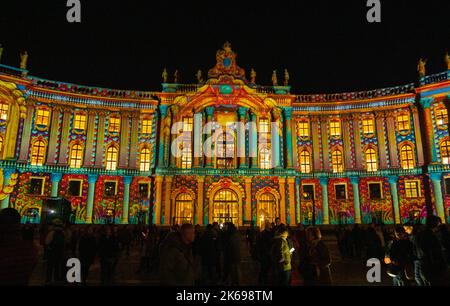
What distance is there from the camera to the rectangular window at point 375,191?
38312 millimetres

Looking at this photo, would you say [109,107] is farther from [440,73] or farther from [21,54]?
[440,73]

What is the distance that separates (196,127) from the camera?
39.1 meters

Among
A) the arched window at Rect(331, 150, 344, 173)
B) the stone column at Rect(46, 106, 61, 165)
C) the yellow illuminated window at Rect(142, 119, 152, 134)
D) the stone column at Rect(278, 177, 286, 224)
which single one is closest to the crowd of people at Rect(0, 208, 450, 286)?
the stone column at Rect(278, 177, 286, 224)

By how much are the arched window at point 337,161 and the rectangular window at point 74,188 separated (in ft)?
97.6

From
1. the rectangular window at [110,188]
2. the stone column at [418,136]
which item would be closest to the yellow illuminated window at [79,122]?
the rectangular window at [110,188]

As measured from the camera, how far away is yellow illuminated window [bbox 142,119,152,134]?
4048cm

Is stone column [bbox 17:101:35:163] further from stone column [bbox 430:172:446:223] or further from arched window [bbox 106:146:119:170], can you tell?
stone column [bbox 430:172:446:223]

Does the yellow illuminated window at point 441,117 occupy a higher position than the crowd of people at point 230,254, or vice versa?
the yellow illuminated window at point 441,117

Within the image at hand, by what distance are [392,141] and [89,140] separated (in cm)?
3566

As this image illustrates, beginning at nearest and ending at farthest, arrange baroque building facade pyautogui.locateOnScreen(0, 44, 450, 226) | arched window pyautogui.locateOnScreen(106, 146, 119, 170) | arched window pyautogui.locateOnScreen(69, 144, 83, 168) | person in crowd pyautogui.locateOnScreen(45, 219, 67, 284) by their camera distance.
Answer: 1. person in crowd pyautogui.locateOnScreen(45, 219, 67, 284)
2. baroque building facade pyautogui.locateOnScreen(0, 44, 450, 226)
3. arched window pyautogui.locateOnScreen(69, 144, 83, 168)
4. arched window pyautogui.locateOnScreen(106, 146, 119, 170)

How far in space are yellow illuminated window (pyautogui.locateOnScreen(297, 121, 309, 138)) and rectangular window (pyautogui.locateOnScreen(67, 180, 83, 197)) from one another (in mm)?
26656

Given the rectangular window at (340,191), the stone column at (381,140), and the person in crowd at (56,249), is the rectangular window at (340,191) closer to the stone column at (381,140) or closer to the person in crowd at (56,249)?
the stone column at (381,140)

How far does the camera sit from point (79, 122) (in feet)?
129
